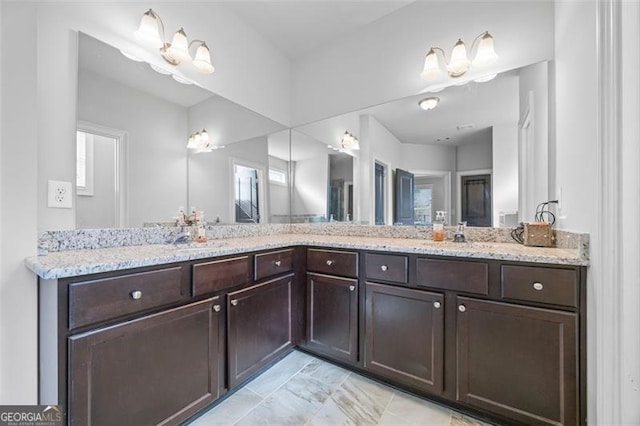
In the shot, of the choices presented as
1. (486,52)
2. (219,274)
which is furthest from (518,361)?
(486,52)

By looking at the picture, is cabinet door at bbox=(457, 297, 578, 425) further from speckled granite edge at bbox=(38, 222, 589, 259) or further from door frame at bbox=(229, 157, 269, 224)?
door frame at bbox=(229, 157, 269, 224)

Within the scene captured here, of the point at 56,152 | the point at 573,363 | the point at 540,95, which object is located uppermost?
the point at 540,95

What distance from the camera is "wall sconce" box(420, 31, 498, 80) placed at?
1757mm

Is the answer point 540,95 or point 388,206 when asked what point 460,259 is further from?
point 540,95

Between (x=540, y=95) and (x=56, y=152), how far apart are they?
2710 mm

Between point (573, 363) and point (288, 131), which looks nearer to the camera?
point (573, 363)

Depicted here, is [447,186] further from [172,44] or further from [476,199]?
[172,44]

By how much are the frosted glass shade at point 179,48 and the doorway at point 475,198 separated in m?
2.09

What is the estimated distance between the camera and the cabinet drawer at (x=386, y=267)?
62.0 inches

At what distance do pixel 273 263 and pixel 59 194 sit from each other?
3.77 ft

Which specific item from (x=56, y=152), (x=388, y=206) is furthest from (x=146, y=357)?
(x=388, y=206)

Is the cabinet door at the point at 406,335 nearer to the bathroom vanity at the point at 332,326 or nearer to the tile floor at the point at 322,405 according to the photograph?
the bathroom vanity at the point at 332,326

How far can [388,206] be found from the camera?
7.25ft

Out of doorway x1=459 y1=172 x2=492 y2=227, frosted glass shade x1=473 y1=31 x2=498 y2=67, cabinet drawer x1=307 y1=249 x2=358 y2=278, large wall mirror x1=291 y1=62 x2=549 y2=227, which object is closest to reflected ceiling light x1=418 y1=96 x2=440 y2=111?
large wall mirror x1=291 y1=62 x2=549 y2=227
